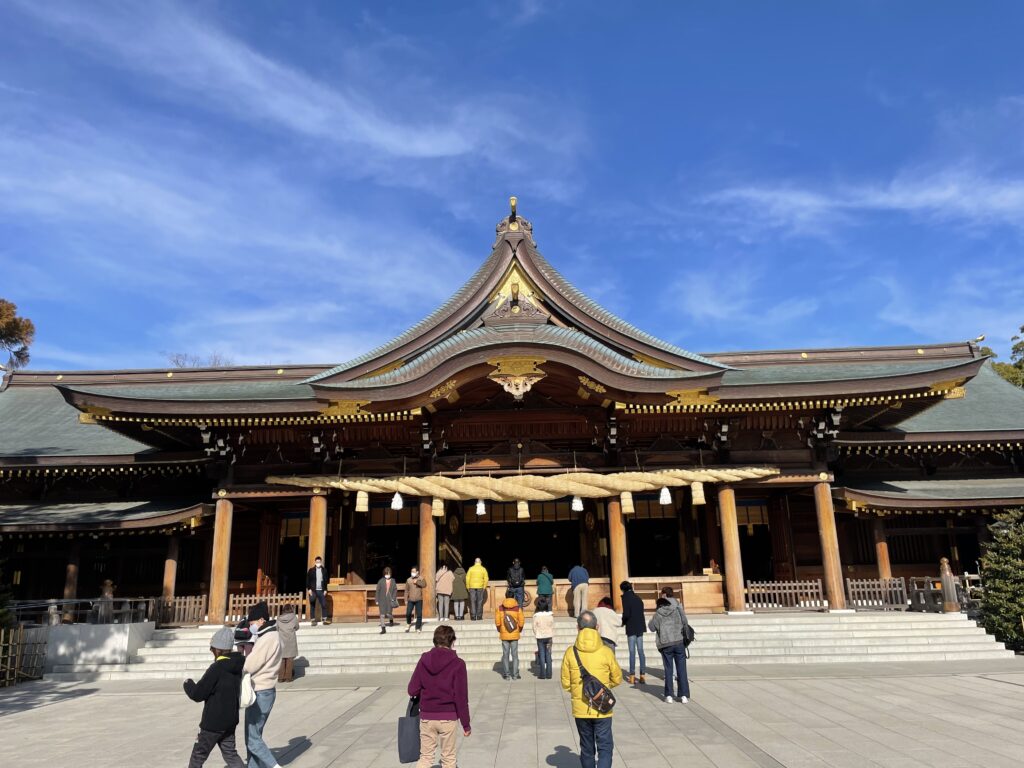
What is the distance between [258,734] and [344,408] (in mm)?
10234

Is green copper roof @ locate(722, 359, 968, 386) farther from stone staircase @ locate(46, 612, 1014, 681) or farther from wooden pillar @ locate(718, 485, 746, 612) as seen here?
stone staircase @ locate(46, 612, 1014, 681)

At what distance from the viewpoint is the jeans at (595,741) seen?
222 inches

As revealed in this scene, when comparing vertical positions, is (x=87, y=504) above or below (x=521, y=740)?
above

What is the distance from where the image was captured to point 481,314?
768 inches

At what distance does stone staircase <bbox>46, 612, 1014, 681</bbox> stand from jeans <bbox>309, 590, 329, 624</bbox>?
2.37ft

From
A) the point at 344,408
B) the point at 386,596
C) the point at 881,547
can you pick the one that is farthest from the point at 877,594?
the point at 344,408

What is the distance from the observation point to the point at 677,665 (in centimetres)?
950

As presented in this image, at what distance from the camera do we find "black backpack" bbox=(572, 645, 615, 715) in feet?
18.2

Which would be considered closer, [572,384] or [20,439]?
[572,384]

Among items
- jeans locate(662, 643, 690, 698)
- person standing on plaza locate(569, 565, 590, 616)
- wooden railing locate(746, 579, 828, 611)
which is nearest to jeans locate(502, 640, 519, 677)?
person standing on plaza locate(569, 565, 590, 616)

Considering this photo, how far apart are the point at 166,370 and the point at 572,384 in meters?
18.4

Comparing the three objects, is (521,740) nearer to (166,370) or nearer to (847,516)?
(847,516)

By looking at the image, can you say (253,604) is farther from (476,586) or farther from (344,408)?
(476,586)

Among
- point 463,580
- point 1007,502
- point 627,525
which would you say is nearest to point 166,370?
point 463,580
